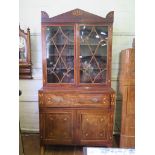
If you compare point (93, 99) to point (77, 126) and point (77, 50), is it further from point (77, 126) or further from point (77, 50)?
point (77, 50)

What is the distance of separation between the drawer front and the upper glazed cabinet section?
7.7 inches

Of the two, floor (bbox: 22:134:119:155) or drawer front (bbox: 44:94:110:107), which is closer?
drawer front (bbox: 44:94:110:107)

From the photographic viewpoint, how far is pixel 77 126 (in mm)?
2553

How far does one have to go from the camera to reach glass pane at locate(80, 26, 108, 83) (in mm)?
2580

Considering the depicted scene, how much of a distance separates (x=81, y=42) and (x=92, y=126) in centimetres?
107

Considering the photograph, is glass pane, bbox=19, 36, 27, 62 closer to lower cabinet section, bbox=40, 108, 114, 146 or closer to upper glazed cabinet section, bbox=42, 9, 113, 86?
upper glazed cabinet section, bbox=42, 9, 113, 86

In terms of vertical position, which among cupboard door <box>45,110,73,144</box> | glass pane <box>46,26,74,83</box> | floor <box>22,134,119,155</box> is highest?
glass pane <box>46,26,74,83</box>

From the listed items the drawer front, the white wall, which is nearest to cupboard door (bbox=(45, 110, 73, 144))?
the drawer front

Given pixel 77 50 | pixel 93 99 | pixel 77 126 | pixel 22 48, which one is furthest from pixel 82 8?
pixel 77 126

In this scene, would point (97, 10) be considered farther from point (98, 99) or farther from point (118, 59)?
point (98, 99)

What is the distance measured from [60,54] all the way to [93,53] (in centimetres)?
42
